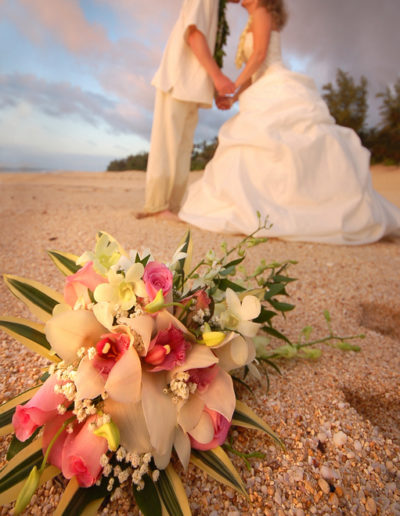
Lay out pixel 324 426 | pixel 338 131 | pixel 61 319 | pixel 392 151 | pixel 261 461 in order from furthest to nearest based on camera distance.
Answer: pixel 392 151 < pixel 338 131 < pixel 324 426 < pixel 261 461 < pixel 61 319

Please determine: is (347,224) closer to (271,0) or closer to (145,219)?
(145,219)

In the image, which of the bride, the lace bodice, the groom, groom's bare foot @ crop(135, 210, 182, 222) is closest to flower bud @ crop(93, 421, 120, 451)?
the bride

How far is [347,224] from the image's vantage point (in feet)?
10.9

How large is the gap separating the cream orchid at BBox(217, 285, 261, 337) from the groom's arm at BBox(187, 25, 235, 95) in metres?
3.51

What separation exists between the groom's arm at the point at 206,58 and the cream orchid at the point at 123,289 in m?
3.56

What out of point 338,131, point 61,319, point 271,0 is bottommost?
point 61,319

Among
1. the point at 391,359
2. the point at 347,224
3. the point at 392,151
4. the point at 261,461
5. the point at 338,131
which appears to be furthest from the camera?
the point at 392,151

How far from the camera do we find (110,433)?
0.63m

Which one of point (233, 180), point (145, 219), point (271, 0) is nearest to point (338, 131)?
point (233, 180)

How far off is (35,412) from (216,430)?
15.2 inches

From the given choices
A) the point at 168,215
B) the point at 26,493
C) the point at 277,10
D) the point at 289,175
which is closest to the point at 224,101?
the point at 277,10

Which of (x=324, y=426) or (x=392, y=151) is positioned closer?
(x=324, y=426)

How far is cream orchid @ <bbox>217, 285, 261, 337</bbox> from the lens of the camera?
779 mm

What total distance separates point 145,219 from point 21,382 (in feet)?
9.25
